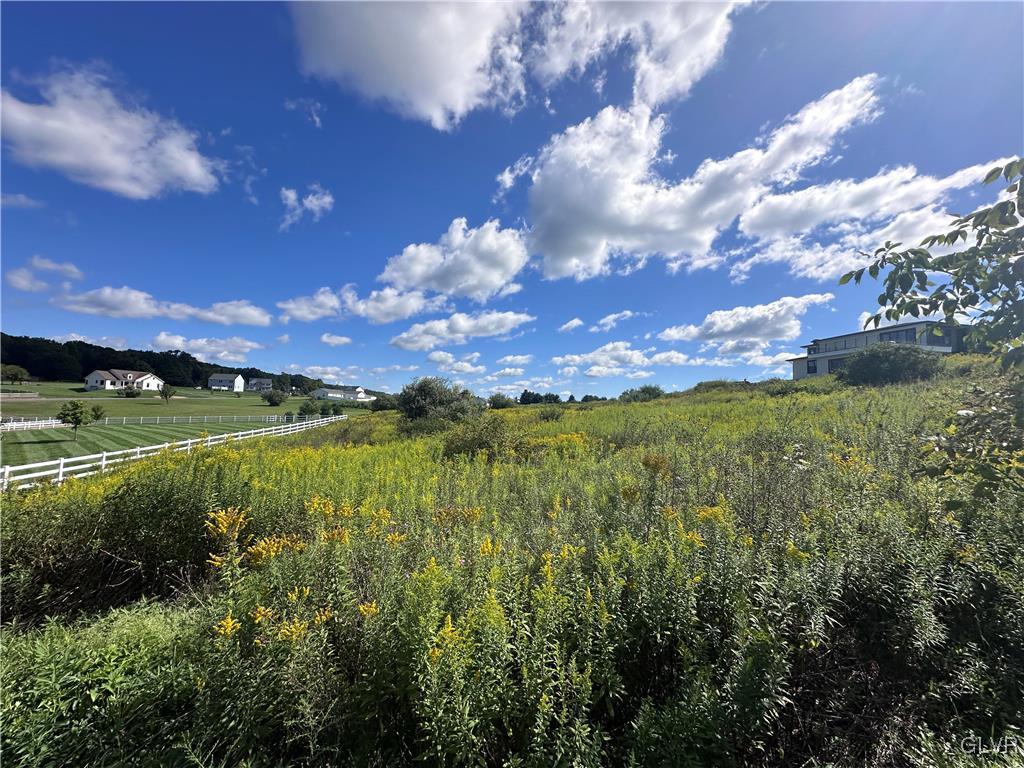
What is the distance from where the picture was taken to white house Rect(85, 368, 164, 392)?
255 feet

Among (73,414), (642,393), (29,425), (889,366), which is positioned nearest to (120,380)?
(29,425)

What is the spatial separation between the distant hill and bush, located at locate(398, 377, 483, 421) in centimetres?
9387

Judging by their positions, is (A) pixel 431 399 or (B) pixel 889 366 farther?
(A) pixel 431 399

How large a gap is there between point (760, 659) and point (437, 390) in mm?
24655

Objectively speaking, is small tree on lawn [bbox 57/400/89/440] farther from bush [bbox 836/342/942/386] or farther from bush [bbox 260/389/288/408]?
bush [bbox 836/342/942/386]

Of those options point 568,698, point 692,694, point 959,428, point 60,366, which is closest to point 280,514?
point 568,698

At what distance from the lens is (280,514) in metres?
5.15

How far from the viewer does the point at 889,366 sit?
20141mm

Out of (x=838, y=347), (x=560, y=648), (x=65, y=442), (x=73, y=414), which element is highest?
(x=838, y=347)

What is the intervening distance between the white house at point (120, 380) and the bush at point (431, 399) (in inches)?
2910

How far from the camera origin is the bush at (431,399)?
2500cm

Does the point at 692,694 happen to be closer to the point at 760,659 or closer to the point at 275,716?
the point at 760,659

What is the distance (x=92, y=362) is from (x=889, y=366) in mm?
132399

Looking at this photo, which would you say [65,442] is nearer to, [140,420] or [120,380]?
[140,420]
